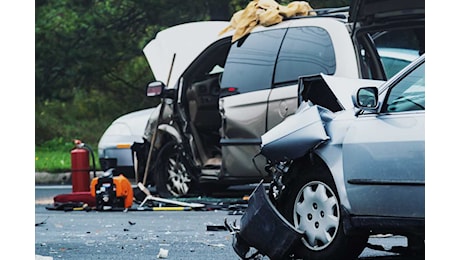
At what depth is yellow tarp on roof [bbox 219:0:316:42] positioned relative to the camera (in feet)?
36.2

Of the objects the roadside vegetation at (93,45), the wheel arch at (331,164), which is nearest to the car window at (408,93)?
the wheel arch at (331,164)

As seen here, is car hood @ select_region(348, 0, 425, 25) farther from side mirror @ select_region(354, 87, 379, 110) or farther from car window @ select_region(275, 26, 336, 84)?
side mirror @ select_region(354, 87, 379, 110)

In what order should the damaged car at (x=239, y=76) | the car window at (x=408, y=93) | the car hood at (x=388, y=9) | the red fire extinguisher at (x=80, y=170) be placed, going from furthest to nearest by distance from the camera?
the red fire extinguisher at (x=80, y=170)
the damaged car at (x=239, y=76)
the car hood at (x=388, y=9)
the car window at (x=408, y=93)

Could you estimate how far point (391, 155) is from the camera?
6.21 m

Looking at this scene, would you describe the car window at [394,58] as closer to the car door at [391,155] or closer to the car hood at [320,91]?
the car hood at [320,91]

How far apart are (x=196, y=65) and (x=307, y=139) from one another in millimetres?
5543

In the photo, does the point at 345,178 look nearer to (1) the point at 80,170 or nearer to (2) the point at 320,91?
(2) the point at 320,91

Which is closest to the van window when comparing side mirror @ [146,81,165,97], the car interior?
the car interior

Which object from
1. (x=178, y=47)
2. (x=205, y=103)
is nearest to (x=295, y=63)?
(x=205, y=103)

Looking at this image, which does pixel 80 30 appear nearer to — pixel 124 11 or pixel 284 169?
pixel 124 11

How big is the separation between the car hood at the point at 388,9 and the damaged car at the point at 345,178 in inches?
104

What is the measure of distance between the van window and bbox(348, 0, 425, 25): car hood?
1236mm

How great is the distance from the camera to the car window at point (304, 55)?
10102 mm

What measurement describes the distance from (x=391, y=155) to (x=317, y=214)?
654 mm
